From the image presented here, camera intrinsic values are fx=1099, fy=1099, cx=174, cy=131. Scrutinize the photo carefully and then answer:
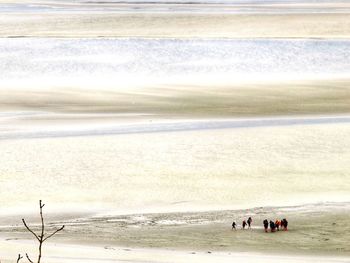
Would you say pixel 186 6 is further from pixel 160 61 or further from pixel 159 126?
pixel 159 126

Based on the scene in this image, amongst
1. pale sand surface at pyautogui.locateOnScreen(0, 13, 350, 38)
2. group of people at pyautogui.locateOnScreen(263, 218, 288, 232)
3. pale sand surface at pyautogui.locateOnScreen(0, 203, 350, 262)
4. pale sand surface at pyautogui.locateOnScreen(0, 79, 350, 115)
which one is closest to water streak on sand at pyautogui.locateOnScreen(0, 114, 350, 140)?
pale sand surface at pyautogui.locateOnScreen(0, 79, 350, 115)

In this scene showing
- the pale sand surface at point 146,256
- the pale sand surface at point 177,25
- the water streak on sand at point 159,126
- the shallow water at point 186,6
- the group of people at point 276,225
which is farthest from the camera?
the shallow water at point 186,6

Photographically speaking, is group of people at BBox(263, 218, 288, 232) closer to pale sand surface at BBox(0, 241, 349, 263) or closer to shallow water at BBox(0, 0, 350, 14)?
pale sand surface at BBox(0, 241, 349, 263)

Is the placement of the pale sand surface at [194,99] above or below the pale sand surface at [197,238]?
above

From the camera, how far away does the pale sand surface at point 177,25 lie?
27703 mm

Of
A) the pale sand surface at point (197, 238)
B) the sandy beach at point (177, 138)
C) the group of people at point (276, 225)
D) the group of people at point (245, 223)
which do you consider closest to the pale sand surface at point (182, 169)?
the sandy beach at point (177, 138)

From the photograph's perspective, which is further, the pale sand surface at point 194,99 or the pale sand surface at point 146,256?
the pale sand surface at point 194,99

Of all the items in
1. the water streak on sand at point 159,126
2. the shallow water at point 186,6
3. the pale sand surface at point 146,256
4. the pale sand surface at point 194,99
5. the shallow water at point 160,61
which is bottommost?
the pale sand surface at point 146,256

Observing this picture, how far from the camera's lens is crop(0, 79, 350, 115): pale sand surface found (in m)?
17.7

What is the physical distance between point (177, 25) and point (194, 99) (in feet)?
36.4

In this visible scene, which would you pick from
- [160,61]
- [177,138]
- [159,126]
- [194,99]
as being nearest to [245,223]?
[177,138]

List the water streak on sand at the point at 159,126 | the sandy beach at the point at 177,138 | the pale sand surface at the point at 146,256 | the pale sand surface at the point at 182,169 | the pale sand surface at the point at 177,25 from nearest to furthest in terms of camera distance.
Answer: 1. the pale sand surface at the point at 146,256
2. the sandy beach at the point at 177,138
3. the pale sand surface at the point at 182,169
4. the water streak on sand at the point at 159,126
5. the pale sand surface at the point at 177,25

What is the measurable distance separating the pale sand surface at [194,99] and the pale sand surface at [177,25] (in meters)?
7.33

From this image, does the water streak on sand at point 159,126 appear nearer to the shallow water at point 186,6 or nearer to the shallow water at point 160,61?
the shallow water at point 160,61
